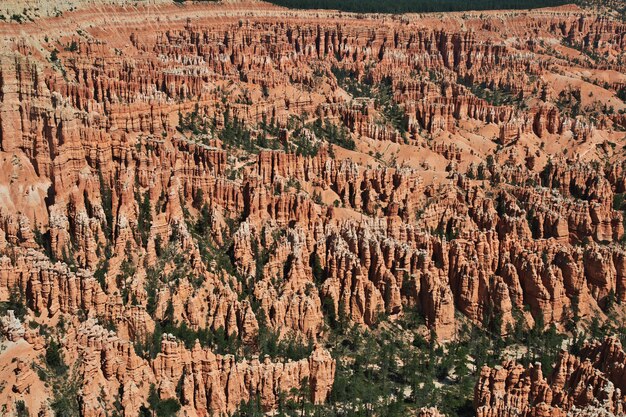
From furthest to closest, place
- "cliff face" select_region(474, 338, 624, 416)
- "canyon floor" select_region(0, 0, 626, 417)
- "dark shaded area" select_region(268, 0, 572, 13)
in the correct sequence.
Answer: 1. "dark shaded area" select_region(268, 0, 572, 13)
2. "canyon floor" select_region(0, 0, 626, 417)
3. "cliff face" select_region(474, 338, 624, 416)

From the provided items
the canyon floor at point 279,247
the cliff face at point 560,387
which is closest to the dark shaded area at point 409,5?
the canyon floor at point 279,247

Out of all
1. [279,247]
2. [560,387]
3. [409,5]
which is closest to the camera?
[560,387]

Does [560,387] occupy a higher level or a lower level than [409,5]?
lower

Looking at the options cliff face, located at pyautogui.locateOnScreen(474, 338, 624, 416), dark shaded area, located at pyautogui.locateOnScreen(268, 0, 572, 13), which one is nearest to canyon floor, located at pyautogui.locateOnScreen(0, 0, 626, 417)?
cliff face, located at pyautogui.locateOnScreen(474, 338, 624, 416)

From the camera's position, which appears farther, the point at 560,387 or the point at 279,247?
the point at 279,247

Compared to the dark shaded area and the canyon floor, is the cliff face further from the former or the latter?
the dark shaded area

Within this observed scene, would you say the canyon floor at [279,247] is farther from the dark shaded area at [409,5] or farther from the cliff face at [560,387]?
the dark shaded area at [409,5]

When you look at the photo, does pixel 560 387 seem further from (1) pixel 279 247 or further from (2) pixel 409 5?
(2) pixel 409 5

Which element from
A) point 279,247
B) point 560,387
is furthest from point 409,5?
point 560,387

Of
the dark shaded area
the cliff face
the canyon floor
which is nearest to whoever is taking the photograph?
the cliff face
